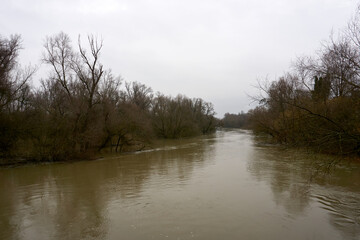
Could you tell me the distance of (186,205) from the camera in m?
8.63

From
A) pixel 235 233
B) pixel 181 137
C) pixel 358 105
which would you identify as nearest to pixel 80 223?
pixel 235 233

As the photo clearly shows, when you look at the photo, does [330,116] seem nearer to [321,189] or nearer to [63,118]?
[321,189]

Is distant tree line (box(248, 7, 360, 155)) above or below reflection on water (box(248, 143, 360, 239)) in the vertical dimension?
above

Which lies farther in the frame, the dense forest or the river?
the dense forest

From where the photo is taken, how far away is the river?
6586 mm

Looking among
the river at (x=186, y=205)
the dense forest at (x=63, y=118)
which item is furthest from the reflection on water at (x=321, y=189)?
the dense forest at (x=63, y=118)

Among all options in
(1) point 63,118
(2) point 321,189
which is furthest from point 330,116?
(1) point 63,118

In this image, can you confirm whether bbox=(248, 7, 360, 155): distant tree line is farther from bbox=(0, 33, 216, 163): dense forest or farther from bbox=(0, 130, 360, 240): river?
bbox=(0, 33, 216, 163): dense forest

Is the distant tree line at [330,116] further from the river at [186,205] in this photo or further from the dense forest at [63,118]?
the dense forest at [63,118]

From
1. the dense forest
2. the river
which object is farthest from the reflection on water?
the dense forest

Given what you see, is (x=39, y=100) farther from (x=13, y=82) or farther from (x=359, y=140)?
(x=359, y=140)

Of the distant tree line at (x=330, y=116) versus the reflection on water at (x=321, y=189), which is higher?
the distant tree line at (x=330, y=116)

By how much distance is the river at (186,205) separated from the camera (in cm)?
659

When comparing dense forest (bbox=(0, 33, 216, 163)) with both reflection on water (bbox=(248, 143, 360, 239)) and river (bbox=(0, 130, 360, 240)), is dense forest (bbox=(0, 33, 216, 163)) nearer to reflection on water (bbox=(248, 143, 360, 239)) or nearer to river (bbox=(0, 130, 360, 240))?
river (bbox=(0, 130, 360, 240))
